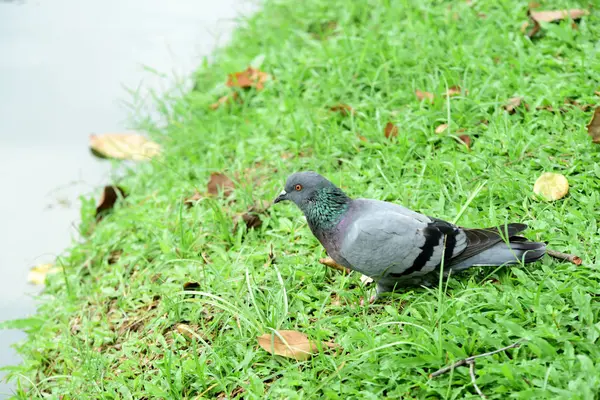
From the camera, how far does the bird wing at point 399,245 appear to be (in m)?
2.98

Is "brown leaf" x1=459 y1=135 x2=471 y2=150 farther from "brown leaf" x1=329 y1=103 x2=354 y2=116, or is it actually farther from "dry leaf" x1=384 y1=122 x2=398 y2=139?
"brown leaf" x1=329 y1=103 x2=354 y2=116

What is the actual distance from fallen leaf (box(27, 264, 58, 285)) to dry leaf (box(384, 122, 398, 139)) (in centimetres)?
229

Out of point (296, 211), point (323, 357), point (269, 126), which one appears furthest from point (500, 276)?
point (269, 126)

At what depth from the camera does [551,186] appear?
341 cm

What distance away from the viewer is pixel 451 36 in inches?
187

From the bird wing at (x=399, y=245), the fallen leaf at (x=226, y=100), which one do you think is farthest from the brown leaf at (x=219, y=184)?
the bird wing at (x=399, y=245)

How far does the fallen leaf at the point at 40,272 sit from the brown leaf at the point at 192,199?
97 cm

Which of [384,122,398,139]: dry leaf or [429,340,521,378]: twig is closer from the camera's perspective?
[429,340,521,378]: twig

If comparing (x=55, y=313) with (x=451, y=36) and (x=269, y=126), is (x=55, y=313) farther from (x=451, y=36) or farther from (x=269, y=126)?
(x=451, y=36)

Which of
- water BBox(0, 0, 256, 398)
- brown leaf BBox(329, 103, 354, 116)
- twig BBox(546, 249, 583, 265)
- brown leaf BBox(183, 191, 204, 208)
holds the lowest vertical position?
twig BBox(546, 249, 583, 265)

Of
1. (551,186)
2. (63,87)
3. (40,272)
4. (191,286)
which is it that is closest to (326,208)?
(191,286)

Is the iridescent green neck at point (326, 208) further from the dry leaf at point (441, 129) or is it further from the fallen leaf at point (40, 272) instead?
the fallen leaf at point (40, 272)

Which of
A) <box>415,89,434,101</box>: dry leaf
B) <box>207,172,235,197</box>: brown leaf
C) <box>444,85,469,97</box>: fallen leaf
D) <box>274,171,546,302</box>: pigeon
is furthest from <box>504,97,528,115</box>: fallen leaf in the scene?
<box>207,172,235,197</box>: brown leaf

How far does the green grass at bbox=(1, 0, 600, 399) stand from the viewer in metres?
2.66
